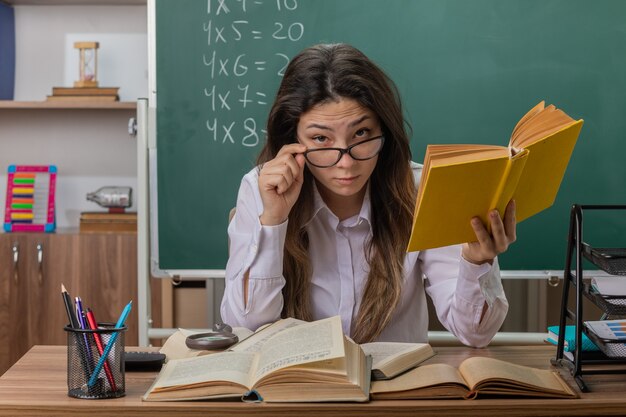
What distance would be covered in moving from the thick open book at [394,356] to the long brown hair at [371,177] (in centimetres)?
27

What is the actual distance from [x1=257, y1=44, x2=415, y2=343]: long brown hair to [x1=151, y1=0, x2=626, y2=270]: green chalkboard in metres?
0.72

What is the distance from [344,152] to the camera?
1.65 metres

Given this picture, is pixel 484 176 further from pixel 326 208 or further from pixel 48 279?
pixel 48 279

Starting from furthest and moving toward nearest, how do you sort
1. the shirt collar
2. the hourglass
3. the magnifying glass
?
the hourglass, the shirt collar, the magnifying glass

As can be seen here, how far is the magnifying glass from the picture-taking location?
146 cm

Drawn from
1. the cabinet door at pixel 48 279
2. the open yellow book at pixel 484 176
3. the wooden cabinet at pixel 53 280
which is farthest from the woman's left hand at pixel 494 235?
the cabinet door at pixel 48 279

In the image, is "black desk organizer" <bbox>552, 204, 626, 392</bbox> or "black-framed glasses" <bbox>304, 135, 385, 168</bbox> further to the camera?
"black-framed glasses" <bbox>304, 135, 385, 168</bbox>

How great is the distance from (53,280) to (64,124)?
2.40ft

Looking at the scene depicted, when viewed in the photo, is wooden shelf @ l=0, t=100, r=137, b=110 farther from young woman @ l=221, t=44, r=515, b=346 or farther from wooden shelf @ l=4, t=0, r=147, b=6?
young woman @ l=221, t=44, r=515, b=346

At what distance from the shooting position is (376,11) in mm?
2527

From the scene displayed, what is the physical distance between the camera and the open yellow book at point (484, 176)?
1.25 m

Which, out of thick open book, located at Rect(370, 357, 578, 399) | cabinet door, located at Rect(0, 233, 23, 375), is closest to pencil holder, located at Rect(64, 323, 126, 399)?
thick open book, located at Rect(370, 357, 578, 399)

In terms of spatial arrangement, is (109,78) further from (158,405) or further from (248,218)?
(158,405)

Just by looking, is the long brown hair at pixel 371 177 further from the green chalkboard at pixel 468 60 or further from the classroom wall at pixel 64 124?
the classroom wall at pixel 64 124
